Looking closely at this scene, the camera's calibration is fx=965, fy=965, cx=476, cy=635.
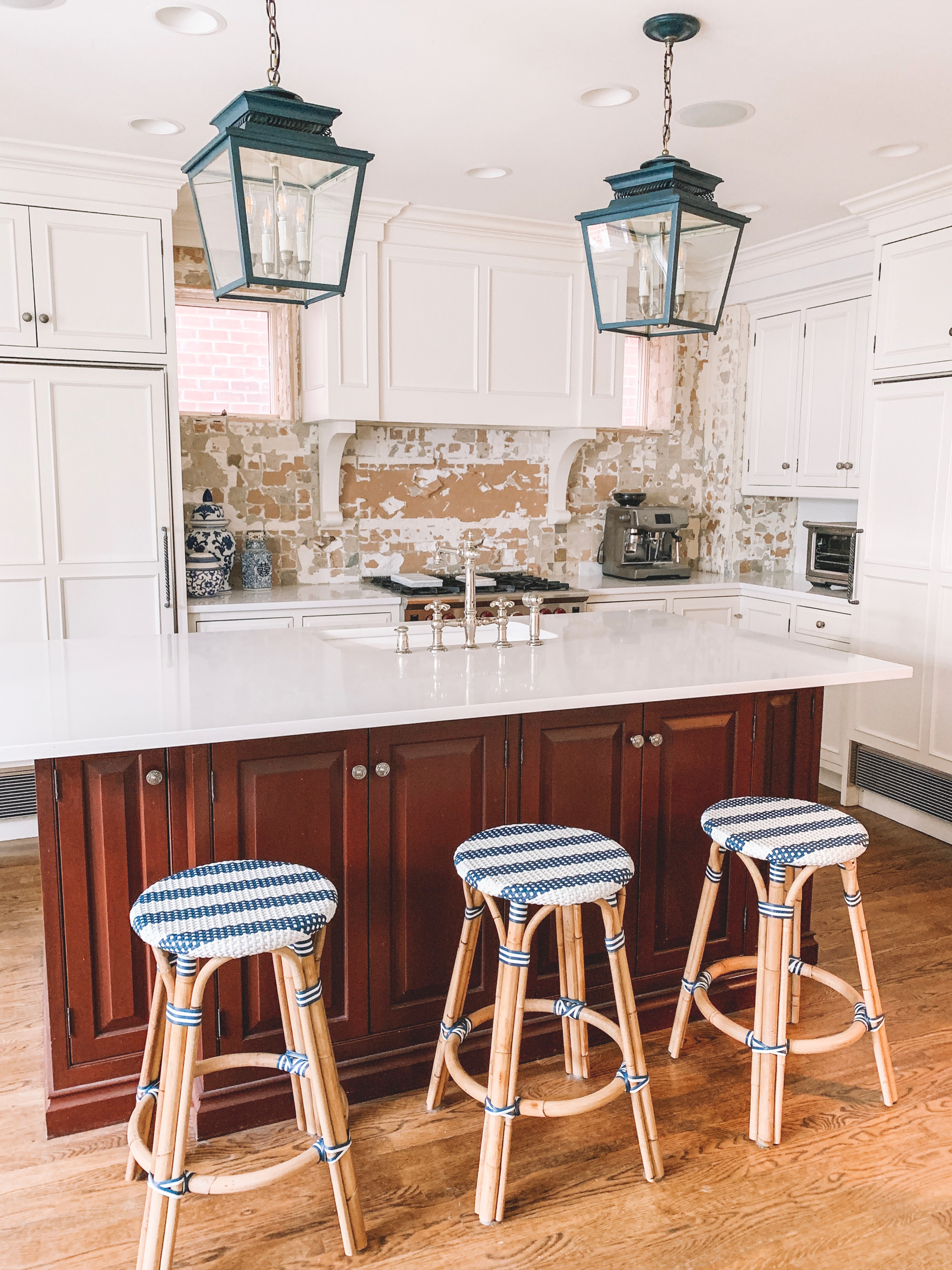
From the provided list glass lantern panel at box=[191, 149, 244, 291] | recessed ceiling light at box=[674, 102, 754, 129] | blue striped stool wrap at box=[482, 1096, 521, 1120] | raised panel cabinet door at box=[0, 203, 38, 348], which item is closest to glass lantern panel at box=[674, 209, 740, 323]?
glass lantern panel at box=[191, 149, 244, 291]

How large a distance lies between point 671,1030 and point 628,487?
11.6ft

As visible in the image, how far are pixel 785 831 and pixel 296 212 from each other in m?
1.64

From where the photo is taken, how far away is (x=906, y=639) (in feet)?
13.2

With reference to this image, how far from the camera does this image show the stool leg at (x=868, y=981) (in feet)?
7.10

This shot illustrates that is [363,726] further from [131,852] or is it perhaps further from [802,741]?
[802,741]

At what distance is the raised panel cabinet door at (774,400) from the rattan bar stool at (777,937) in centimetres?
309

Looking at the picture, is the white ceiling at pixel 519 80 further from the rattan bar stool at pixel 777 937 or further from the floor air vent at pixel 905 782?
the floor air vent at pixel 905 782

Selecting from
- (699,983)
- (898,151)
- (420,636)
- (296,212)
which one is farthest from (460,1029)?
(898,151)

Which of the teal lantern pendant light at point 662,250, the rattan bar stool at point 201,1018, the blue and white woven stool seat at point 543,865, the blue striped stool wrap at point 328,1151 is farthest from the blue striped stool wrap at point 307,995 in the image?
the teal lantern pendant light at point 662,250

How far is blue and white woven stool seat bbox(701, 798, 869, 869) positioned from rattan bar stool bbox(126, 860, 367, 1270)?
91 centimetres

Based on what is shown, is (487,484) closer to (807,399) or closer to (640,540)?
(640,540)

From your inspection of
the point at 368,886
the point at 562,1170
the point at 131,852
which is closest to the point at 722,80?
the point at 368,886

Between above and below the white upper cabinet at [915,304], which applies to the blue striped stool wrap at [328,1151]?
below

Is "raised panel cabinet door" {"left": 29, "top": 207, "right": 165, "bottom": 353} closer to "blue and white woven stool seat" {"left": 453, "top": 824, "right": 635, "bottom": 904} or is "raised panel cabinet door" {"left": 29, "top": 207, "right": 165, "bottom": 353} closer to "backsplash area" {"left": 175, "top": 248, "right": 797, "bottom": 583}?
"backsplash area" {"left": 175, "top": 248, "right": 797, "bottom": 583}
